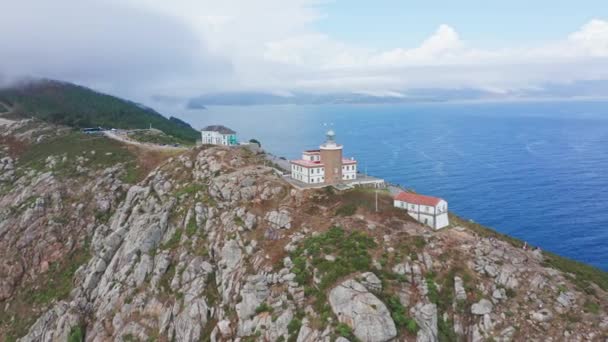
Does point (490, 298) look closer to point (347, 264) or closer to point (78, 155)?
point (347, 264)

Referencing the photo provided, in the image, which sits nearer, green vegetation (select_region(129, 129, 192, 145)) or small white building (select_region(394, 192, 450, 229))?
small white building (select_region(394, 192, 450, 229))

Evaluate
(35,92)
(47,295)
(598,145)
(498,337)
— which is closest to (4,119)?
(35,92)

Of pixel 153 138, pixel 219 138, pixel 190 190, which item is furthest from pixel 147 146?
pixel 190 190

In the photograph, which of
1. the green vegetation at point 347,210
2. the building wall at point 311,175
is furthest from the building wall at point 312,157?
the green vegetation at point 347,210

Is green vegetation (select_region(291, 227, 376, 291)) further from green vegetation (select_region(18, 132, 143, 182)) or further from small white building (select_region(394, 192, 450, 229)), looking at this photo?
green vegetation (select_region(18, 132, 143, 182))

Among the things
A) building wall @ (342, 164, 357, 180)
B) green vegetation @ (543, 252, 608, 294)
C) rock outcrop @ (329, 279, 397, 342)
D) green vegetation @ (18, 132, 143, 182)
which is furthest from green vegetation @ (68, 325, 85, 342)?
green vegetation @ (543, 252, 608, 294)

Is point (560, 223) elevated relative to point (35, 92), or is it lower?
lower

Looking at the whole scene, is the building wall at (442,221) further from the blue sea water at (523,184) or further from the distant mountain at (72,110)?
the distant mountain at (72,110)
